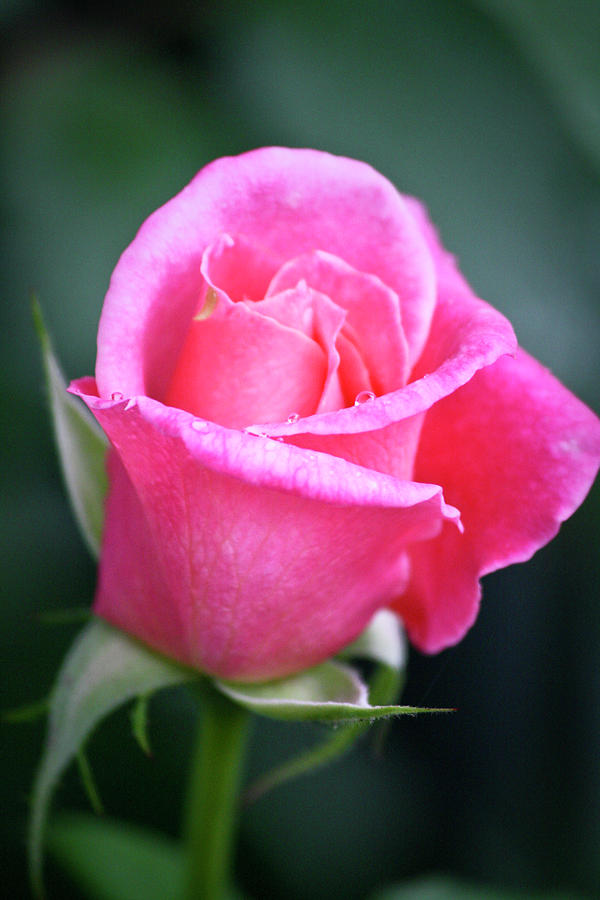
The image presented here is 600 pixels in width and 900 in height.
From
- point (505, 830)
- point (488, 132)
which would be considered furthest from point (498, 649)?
point (488, 132)

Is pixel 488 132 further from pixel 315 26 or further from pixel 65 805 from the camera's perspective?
pixel 65 805

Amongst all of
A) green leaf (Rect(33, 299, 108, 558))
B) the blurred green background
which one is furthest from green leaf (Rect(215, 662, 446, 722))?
the blurred green background

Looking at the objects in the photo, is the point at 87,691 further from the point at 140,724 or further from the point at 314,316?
the point at 314,316

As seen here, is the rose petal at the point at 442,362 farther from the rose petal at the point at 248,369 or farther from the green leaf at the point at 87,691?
the green leaf at the point at 87,691

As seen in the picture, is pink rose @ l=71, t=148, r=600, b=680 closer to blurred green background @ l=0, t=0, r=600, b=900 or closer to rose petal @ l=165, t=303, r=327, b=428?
rose petal @ l=165, t=303, r=327, b=428

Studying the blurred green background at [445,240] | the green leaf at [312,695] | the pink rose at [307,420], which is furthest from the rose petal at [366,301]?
the blurred green background at [445,240]

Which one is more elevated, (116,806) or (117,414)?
(117,414)

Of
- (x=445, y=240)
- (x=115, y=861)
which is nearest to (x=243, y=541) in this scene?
(x=115, y=861)
